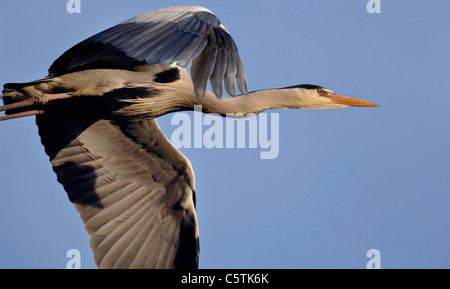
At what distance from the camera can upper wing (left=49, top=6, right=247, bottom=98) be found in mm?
5520

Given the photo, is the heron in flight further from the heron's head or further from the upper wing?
the upper wing

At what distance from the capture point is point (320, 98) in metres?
7.71

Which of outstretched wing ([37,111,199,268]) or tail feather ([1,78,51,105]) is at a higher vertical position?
tail feather ([1,78,51,105])

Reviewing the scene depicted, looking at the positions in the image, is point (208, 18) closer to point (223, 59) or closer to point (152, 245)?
point (223, 59)

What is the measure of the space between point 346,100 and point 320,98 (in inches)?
13.8

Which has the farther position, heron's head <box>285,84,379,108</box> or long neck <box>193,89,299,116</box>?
heron's head <box>285,84,379,108</box>

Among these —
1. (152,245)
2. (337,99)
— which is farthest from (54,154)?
(337,99)

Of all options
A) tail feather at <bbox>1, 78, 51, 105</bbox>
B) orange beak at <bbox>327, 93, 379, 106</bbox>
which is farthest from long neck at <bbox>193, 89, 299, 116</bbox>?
tail feather at <bbox>1, 78, 51, 105</bbox>

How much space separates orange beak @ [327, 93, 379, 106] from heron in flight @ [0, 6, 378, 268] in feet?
0.72

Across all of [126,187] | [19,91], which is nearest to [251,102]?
[126,187]

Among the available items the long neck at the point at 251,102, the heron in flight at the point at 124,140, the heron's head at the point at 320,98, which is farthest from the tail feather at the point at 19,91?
the heron's head at the point at 320,98

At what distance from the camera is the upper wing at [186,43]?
5.52 m

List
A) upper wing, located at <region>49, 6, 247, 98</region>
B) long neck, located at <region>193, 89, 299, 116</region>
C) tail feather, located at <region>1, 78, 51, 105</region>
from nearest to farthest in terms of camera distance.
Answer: upper wing, located at <region>49, 6, 247, 98</region> → tail feather, located at <region>1, 78, 51, 105</region> → long neck, located at <region>193, 89, 299, 116</region>

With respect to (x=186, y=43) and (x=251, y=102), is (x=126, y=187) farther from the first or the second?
(x=186, y=43)
